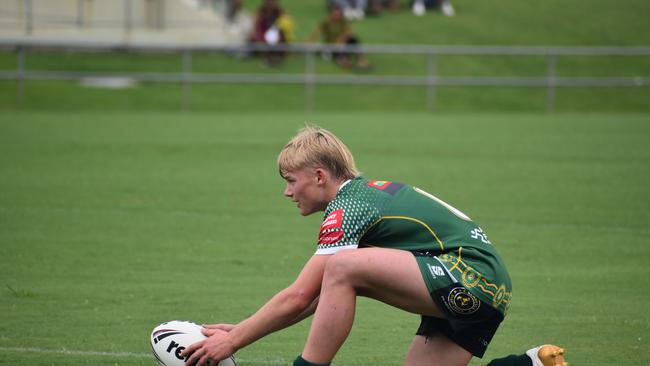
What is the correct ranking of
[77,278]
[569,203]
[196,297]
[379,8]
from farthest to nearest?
[379,8] → [569,203] → [77,278] → [196,297]

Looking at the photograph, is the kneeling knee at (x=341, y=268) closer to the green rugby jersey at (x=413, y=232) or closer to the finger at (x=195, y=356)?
the green rugby jersey at (x=413, y=232)

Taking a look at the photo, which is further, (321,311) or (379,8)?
(379,8)

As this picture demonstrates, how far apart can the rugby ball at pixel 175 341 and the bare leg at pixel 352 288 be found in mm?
694

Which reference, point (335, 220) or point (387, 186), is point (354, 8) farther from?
point (335, 220)

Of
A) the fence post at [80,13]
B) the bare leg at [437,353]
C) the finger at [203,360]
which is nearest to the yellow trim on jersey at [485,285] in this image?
the bare leg at [437,353]

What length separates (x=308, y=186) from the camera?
15.0ft

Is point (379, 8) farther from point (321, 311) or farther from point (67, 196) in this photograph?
point (321, 311)

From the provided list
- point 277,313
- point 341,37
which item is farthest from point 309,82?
point 277,313

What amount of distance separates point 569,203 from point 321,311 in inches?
320

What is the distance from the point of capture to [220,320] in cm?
664

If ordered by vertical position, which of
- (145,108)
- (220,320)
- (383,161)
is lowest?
(145,108)

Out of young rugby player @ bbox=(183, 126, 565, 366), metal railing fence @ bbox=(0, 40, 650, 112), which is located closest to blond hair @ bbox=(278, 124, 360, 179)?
young rugby player @ bbox=(183, 126, 565, 366)

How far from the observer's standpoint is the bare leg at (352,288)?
13.7 ft

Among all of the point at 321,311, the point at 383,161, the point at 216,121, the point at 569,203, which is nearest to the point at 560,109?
the point at 216,121
